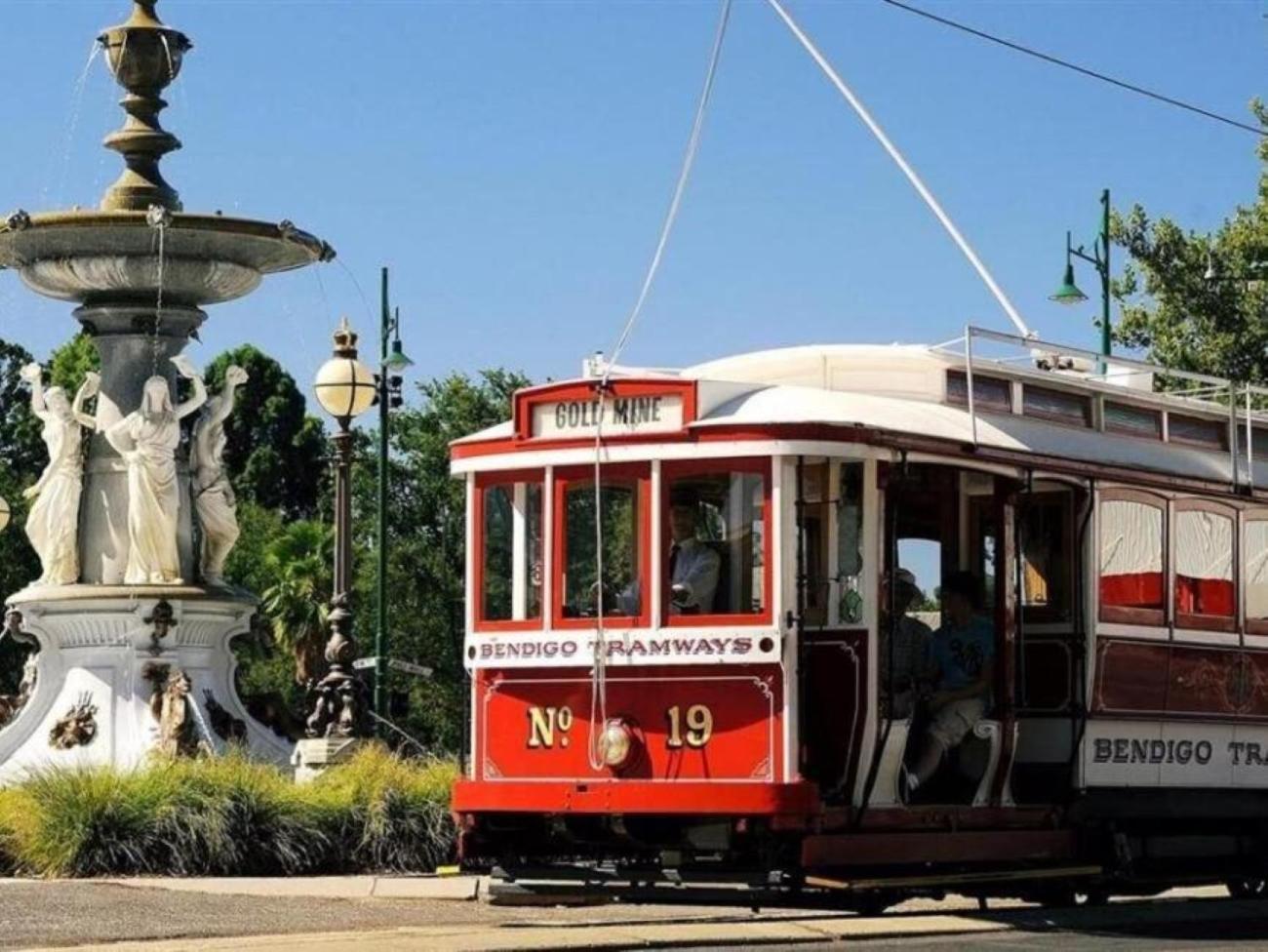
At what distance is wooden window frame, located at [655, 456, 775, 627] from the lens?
16.0m

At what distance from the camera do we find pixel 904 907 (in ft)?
64.3

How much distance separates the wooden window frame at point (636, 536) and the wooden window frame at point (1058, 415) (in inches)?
120

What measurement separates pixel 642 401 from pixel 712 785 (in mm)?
2343

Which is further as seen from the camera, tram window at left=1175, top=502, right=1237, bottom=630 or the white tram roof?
tram window at left=1175, top=502, right=1237, bottom=630

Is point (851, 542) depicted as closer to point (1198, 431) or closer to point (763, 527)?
point (763, 527)

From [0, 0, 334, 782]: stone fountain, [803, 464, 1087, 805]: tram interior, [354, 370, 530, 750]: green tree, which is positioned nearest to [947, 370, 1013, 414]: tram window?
[803, 464, 1087, 805]: tram interior

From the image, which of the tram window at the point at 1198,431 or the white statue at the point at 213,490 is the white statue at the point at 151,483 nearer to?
the white statue at the point at 213,490

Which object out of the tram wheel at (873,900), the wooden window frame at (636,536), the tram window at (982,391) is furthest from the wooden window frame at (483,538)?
the tram window at (982,391)

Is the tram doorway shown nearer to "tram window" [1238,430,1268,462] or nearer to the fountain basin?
"tram window" [1238,430,1268,462]

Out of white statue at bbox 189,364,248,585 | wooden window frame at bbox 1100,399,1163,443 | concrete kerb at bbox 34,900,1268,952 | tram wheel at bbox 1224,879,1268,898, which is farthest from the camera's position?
white statue at bbox 189,364,248,585

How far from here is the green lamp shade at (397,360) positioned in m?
38.3

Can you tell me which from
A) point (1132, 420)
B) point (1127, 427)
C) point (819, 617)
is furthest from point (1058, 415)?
point (819, 617)

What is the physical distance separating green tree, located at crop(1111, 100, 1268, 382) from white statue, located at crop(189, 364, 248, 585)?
1244 cm

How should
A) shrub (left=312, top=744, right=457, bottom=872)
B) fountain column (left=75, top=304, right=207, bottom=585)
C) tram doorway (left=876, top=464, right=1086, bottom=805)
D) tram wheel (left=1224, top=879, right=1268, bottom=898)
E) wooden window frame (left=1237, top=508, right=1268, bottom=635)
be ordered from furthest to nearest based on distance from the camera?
fountain column (left=75, top=304, right=207, bottom=585)
shrub (left=312, top=744, right=457, bottom=872)
tram wheel (left=1224, top=879, right=1268, bottom=898)
wooden window frame (left=1237, top=508, right=1268, bottom=635)
tram doorway (left=876, top=464, right=1086, bottom=805)
